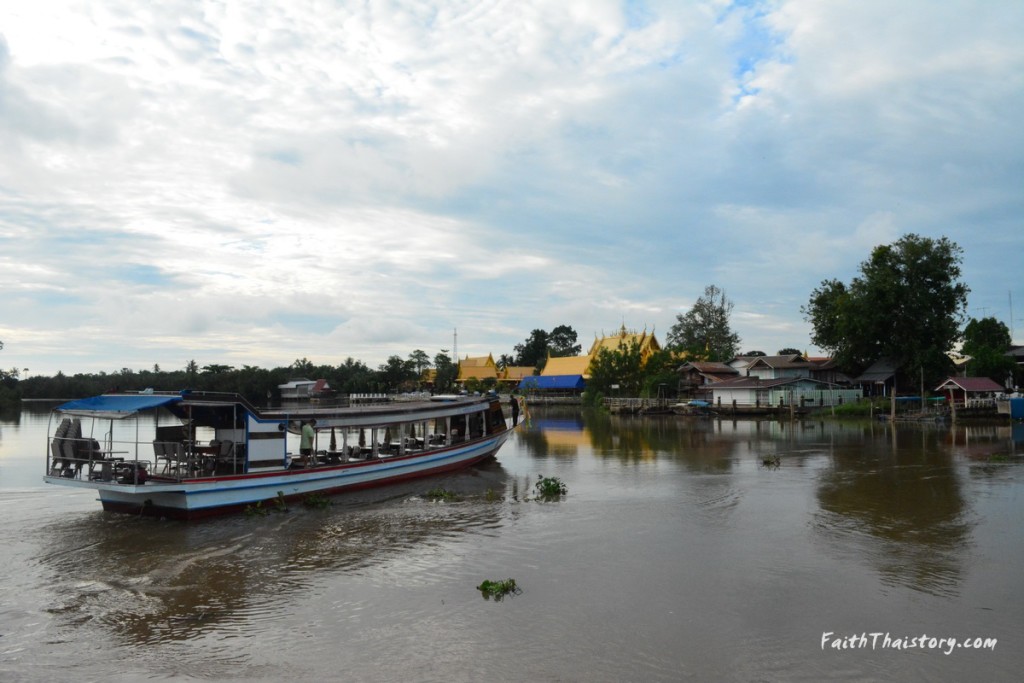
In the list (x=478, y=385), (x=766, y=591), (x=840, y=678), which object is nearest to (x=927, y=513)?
(x=766, y=591)

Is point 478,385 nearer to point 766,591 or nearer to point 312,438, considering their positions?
point 312,438

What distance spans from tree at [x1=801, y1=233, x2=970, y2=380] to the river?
3001 cm

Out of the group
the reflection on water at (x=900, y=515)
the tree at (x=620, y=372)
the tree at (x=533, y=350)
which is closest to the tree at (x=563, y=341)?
the tree at (x=533, y=350)

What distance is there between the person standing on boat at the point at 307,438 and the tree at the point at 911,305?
39453mm

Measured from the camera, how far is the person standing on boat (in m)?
15.9

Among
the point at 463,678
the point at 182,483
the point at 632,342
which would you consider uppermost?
the point at 632,342

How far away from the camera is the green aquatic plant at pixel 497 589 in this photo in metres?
9.04

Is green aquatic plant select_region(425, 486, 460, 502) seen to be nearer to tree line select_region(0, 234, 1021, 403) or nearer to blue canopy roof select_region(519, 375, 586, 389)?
tree line select_region(0, 234, 1021, 403)

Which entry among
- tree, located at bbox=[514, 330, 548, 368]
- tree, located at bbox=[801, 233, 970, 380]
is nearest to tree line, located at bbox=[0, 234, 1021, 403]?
tree, located at bbox=[801, 233, 970, 380]

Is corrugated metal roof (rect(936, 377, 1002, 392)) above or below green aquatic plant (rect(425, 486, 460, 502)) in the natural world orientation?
above

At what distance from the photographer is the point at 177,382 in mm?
69312

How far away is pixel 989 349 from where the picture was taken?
147 ft

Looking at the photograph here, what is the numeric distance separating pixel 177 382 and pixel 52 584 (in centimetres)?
6504

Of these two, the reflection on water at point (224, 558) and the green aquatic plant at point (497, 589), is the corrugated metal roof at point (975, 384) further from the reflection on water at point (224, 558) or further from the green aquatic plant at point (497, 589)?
the green aquatic plant at point (497, 589)
